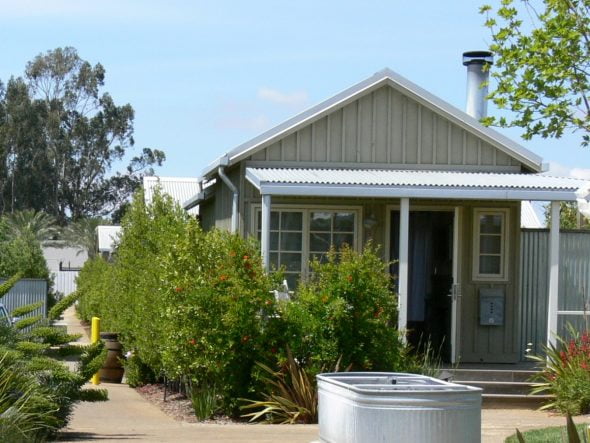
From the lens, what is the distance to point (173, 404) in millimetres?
15930

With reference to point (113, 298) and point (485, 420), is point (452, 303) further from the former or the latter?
point (113, 298)

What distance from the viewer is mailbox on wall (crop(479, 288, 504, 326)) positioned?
17.7 m

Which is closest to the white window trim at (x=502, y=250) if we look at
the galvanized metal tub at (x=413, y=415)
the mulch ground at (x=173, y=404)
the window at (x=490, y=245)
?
the window at (x=490, y=245)

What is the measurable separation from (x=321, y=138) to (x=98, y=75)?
52262 millimetres

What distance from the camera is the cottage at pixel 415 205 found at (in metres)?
17.8

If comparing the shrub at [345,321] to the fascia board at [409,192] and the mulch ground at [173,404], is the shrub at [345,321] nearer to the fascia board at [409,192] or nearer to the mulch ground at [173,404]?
the mulch ground at [173,404]

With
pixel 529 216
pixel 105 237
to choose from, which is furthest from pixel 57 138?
pixel 529 216

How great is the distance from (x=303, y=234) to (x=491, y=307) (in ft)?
10.6

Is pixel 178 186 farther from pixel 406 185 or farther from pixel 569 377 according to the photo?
pixel 569 377

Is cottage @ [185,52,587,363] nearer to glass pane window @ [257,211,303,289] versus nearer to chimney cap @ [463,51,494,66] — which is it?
glass pane window @ [257,211,303,289]

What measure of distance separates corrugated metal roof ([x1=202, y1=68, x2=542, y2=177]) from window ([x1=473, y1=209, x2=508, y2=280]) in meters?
1.15

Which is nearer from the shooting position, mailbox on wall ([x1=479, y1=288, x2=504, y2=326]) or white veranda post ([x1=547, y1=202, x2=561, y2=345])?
white veranda post ([x1=547, y1=202, x2=561, y2=345])

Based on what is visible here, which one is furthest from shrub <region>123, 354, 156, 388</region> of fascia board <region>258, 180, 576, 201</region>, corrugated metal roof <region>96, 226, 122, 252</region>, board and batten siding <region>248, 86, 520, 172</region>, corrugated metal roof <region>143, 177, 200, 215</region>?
corrugated metal roof <region>96, 226, 122, 252</region>

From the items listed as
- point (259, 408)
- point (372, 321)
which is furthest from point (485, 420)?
point (259, 408)
